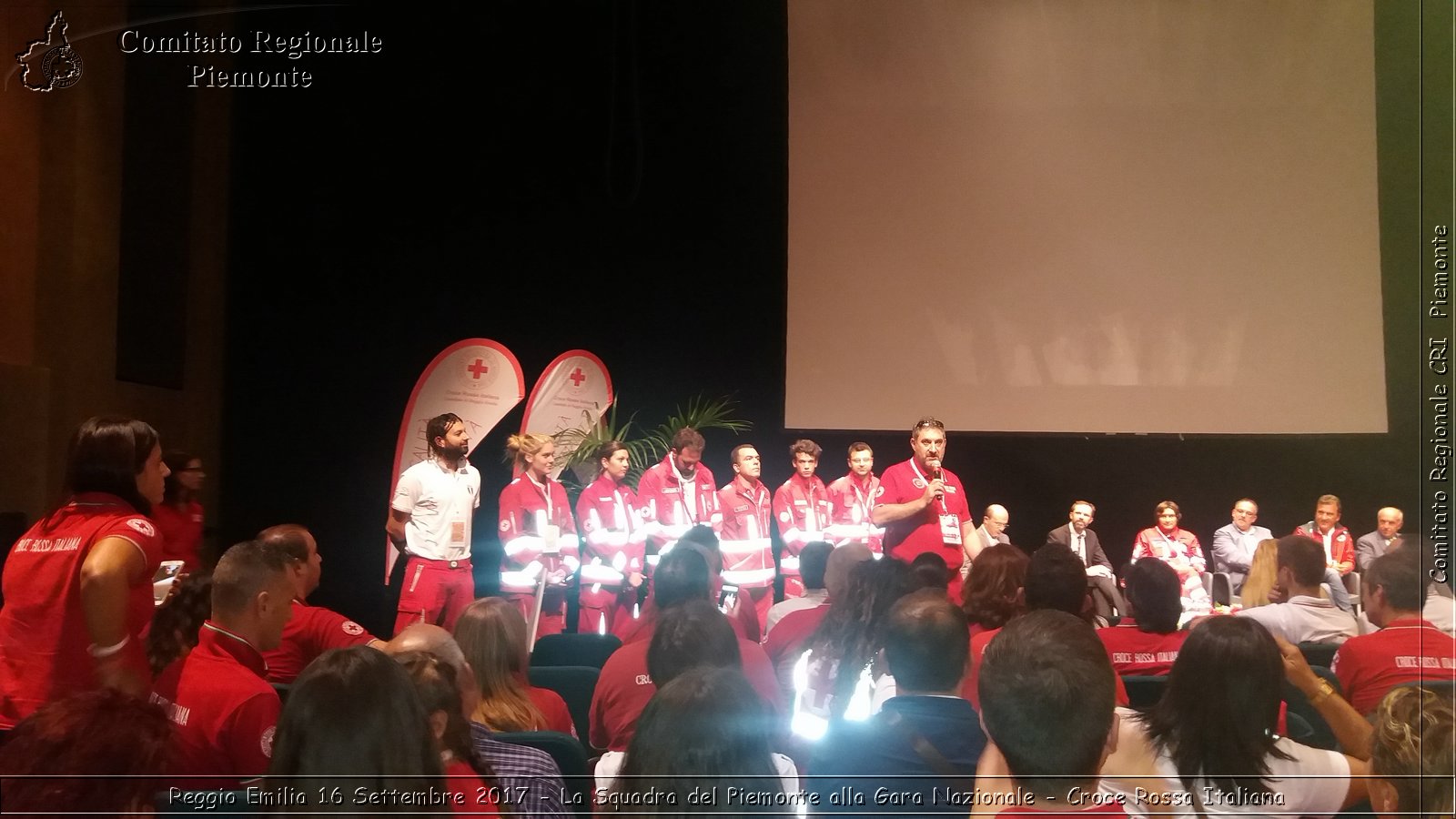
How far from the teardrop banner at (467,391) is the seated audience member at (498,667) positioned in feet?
14.1

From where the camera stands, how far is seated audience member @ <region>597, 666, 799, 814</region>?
1.45 metres

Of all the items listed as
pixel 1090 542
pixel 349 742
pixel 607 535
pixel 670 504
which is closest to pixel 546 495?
pixel 607 535

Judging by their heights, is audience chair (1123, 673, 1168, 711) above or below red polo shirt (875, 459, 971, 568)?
below

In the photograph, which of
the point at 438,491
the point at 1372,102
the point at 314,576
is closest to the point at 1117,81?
the point at 1372,102

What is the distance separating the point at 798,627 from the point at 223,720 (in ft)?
5.07

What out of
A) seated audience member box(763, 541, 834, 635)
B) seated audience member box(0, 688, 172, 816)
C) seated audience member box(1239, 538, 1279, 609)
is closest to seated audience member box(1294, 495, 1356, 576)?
seated audience member box(1239, 538, 1279, 609)

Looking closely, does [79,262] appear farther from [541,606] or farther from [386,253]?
[541,606]

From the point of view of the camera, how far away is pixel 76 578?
2.73m

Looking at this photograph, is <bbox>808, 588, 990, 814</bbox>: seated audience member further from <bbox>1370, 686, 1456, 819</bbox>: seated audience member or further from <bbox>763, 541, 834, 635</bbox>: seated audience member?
<bbox>763, 541, 834, 635</bbox>: seated audience member

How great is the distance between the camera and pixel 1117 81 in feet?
20.9

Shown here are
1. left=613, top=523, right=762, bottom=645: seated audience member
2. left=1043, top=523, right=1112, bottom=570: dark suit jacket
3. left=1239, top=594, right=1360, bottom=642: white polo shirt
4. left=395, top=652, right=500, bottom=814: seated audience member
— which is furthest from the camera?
left=1043, top=523, right=1112, bottom=570: dark suit jacket

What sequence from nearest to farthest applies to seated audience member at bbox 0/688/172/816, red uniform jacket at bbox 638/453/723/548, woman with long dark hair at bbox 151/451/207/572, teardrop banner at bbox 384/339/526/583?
seated audience member at bbox 0/688/172/816
woman with long dark hair at bbox 151/451/207/572
red uniform jacket at bbox 638/453/723/548
teardrop banner at bbox 384/339/526/583

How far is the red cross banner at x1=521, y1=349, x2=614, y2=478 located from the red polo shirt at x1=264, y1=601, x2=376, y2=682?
3696 millimetres

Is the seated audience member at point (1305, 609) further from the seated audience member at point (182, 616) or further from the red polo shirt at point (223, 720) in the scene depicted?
the seated audience member at point (182, 616)
